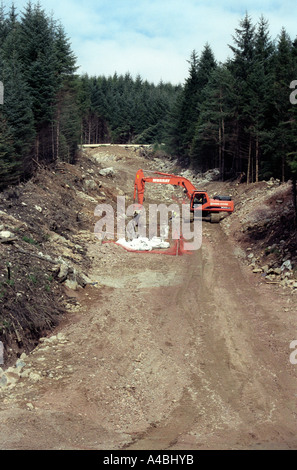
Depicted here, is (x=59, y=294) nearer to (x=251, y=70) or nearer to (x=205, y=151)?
(x=251, y=70)

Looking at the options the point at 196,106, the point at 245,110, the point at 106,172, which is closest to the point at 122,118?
the point at 196,106

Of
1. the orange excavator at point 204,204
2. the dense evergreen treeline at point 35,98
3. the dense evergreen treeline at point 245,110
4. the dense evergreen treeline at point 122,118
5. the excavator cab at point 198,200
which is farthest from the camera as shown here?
the dense evergreen treeline at point 122,118

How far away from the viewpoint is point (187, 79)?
64.3 m

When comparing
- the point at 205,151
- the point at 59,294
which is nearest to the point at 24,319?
the point at 59,294

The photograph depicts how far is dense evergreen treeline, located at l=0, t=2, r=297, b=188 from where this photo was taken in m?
29.6

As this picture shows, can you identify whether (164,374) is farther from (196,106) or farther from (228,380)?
(196,106)

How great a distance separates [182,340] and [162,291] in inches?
193

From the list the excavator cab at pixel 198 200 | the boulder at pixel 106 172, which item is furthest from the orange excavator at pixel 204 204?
the boulder at pixel 106 172

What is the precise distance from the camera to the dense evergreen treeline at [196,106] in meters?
29.6

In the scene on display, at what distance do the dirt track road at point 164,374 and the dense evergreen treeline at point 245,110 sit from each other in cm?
929

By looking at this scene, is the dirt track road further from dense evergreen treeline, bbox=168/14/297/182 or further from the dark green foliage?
the dark green foliage

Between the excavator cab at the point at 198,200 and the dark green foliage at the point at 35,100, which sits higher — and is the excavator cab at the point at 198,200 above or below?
below

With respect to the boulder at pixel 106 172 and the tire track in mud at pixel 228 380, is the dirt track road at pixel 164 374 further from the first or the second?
the boulder at pixel 106 172
